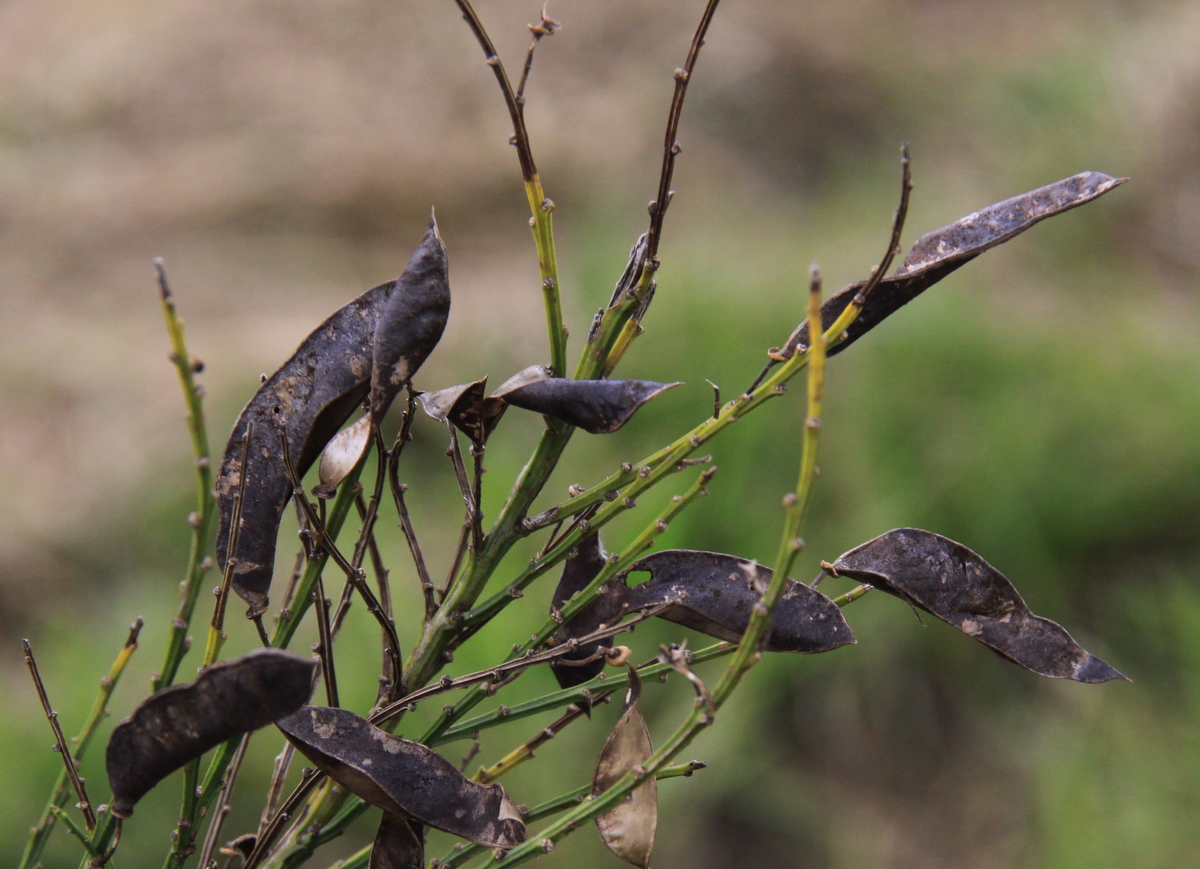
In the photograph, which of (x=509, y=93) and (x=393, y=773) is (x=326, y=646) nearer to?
(x=393, y=773)

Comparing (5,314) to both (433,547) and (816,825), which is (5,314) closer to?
(433,547)

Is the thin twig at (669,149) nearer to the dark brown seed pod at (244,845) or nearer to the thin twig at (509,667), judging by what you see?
the thin twig at (509,667)

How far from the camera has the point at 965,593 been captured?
15.2 inches

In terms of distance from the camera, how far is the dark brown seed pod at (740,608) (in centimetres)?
37

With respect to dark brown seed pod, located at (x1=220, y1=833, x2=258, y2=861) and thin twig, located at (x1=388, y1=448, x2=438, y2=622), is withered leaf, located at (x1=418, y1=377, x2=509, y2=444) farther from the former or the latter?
dark brown seed pod, located at (x1=220, y1=833, x2=258, y2=861)

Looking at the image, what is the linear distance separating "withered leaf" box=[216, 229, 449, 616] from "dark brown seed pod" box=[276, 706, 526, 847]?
0.06 metres

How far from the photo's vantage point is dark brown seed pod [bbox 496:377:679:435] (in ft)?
1.07

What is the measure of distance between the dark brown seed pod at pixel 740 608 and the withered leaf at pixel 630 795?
0.04 metres

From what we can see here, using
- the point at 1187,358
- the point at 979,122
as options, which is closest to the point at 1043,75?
the point at 979,122

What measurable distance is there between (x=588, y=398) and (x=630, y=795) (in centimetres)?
16

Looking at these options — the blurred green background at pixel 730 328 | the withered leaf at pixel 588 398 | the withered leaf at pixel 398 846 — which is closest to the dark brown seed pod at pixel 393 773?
the withered leaf at pixel 398 846

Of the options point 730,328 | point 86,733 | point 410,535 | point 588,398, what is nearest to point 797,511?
point 588,398

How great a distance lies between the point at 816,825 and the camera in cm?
147

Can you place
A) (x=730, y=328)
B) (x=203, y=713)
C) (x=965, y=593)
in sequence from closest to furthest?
(x=203, y=713) → (x=965, y=593) → (x=730, y=328)
